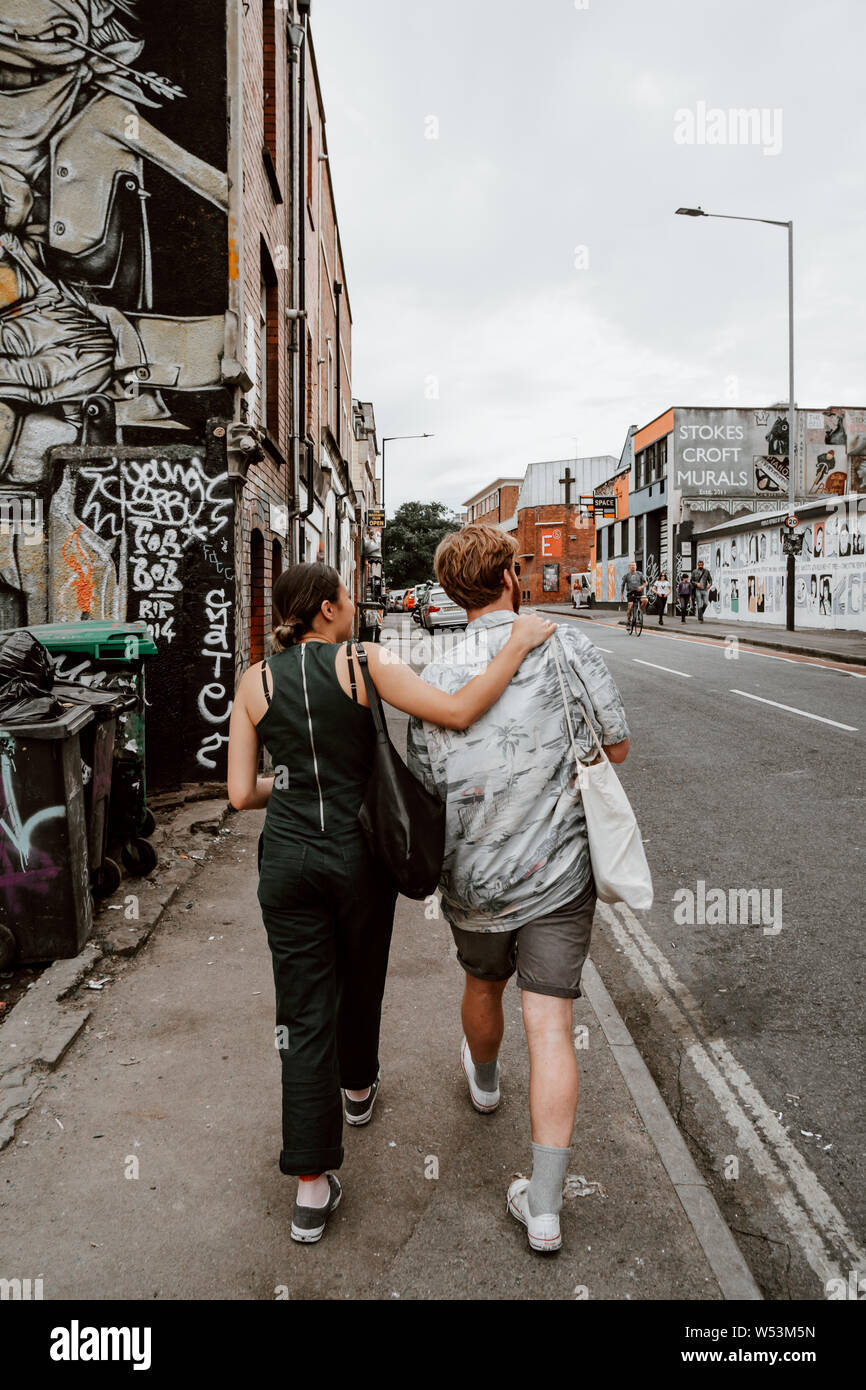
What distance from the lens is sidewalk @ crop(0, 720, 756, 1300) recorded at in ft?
8.07

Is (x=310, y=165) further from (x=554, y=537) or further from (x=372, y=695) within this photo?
(x=554, y=537)

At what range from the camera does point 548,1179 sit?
98.9 inches

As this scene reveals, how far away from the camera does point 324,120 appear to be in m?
20.1

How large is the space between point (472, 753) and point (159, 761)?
5.78m

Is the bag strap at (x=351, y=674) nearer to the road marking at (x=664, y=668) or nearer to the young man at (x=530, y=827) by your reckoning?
the young man at (x=530, y=827)

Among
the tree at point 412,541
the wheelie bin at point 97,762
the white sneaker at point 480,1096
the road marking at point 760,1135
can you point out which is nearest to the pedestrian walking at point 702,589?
the wheelie bin at point 97,762

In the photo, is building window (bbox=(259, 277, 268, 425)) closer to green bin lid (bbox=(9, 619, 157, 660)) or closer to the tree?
green bin lid (bbox=(9, 619, 157, 660))

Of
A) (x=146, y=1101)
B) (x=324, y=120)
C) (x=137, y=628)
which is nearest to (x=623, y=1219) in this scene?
(x=146, y=1101)

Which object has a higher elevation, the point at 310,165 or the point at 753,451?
the point at 310,165

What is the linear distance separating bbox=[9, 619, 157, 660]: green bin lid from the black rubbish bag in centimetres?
132

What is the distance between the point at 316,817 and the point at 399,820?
0.26 m

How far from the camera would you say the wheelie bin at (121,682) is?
5816 millimetres

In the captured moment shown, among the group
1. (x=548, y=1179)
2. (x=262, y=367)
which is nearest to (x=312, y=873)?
(x=548, y=1179)
